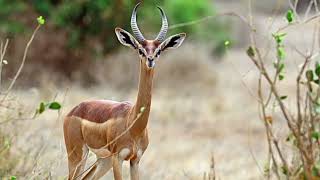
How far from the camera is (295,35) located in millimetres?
27953

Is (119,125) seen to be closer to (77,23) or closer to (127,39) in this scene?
(127,39)

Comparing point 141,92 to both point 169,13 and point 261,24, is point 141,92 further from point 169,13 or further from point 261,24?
point 261,24

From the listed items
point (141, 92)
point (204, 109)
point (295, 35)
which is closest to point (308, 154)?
point (141, 92)

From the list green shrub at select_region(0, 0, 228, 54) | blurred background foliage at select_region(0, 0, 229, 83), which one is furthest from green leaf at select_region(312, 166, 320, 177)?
green shrub at select_region(0, 0, 228, 54)

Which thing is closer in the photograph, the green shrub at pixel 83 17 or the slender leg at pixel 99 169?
the slender leg at pixel 99 169

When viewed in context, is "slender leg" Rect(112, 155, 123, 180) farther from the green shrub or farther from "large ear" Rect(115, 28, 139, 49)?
the green shrub

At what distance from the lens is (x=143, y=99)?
6.96 meters

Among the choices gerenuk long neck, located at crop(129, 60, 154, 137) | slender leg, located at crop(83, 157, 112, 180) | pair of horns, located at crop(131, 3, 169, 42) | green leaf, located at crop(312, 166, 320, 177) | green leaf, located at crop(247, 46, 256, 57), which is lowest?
green leaf, located at crop(312, 166, 320, 177)

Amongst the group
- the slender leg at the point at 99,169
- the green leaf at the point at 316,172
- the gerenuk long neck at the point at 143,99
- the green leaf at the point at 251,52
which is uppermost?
the green leaf at the point at 251,52

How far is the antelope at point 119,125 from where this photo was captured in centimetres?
694

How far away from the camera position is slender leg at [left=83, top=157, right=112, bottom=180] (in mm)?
7613

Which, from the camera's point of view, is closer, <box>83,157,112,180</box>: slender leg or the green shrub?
<box>83,157,112,180</box>: slender leg

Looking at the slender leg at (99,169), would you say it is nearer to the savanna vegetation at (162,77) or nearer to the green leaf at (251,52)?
the green leaf at (251,52)

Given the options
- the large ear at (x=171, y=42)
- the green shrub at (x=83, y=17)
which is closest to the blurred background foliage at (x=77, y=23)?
the green shrub at (x=83, y=17)
